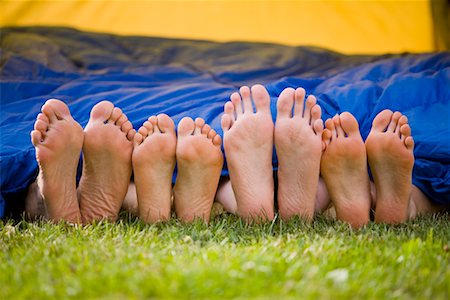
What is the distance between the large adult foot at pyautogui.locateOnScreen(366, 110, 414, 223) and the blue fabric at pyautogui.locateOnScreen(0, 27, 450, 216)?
0.12m

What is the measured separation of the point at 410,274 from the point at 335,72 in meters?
1.24

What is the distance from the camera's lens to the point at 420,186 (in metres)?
1.53

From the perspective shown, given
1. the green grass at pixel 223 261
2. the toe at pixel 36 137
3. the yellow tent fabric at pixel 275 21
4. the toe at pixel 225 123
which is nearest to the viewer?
the green grass at pixel 223 261

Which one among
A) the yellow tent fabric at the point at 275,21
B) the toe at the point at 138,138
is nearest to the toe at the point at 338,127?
the toe at the point at 138,138

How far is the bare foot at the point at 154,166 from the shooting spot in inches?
55.9

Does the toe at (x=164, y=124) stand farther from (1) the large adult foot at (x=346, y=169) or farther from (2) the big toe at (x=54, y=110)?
(1) the large adult foot at (x=346, y=169)

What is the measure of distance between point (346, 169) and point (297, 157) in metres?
0.11

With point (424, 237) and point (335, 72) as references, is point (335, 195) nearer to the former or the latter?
point (424, 237)

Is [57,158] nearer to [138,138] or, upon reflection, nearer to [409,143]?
[138,138]

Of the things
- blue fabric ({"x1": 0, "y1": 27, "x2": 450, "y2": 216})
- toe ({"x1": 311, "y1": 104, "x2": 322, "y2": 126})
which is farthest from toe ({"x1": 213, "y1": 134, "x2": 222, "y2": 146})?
toe ({"x1": 311, "y1": 104, "x2": 322, "y2": 126})

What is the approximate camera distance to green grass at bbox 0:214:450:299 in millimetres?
884

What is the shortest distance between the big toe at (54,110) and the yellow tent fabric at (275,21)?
1.65 metres

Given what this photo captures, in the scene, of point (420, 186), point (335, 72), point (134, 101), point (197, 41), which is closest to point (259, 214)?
point (420, 186)

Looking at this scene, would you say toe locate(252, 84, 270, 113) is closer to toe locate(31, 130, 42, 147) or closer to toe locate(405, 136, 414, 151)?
toe locate(405, 136, 414, 151)
